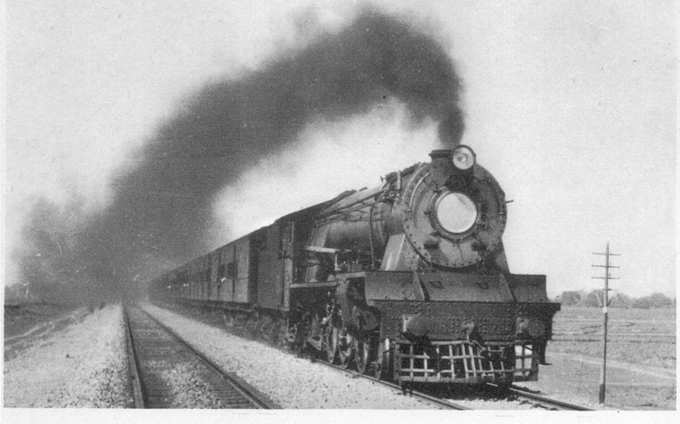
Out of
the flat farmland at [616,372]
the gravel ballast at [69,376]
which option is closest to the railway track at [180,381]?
the gravel ballast at [69,376]

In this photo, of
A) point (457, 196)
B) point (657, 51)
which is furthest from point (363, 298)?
point (657, 51)

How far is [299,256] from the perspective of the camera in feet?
47.4

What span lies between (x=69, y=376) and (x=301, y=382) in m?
4.36

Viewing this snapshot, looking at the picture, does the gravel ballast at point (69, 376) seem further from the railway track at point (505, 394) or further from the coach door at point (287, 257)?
the railway track at point (505, 394)

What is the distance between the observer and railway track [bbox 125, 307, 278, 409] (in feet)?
29.7

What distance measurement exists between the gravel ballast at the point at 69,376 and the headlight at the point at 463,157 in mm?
5746

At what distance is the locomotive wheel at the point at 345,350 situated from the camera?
1164 centimetres

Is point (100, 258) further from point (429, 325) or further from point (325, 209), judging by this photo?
point (429, 325)

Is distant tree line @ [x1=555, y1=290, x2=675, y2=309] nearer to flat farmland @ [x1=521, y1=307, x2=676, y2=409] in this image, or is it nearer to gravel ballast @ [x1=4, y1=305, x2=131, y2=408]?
flat farmland @ [x1=521, y1=307, x2=676, y2=409]

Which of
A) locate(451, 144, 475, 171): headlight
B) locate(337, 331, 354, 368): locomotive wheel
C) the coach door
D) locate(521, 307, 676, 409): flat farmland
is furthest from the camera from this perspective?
the coach door

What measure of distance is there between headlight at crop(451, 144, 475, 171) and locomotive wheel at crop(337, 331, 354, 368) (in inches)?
141

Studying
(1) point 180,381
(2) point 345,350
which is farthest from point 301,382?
(1) point 180,381

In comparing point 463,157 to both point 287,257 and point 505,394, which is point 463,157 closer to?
point 505,394

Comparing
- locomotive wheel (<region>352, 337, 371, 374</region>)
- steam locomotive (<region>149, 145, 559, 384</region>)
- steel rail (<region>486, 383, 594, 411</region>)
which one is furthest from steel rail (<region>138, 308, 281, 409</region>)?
steel rail (<region>486, 383, 594, 411</region>)
